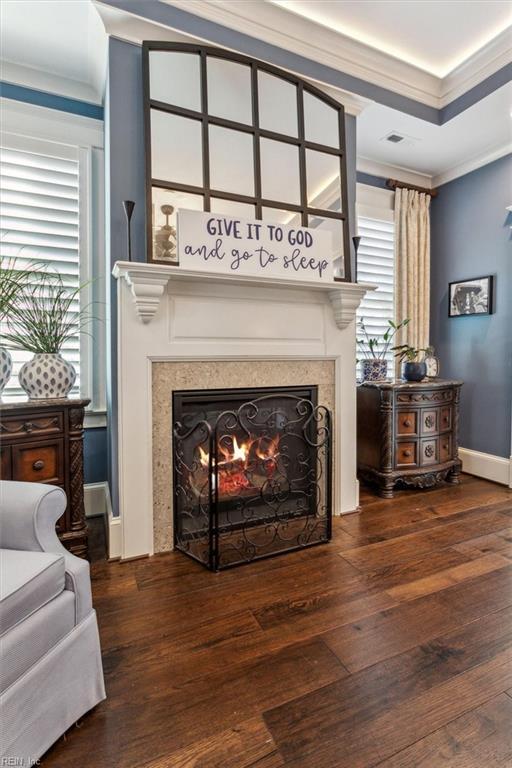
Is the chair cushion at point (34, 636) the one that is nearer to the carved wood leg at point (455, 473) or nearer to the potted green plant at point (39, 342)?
the potted green plant at point (39, 342)

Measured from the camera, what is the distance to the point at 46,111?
2.46 m

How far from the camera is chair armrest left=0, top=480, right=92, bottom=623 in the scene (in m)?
1.20

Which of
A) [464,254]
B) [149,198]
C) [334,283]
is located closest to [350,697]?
[334,283]

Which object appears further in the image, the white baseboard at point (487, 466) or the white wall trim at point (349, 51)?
the white baseboard at point (487, 466)

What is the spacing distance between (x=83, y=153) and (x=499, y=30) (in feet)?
Answer: 9.13

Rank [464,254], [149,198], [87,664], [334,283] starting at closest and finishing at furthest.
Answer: [87,664]
[149,198]
[334,283]
[464,254]

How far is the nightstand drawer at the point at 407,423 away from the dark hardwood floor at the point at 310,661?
999mm

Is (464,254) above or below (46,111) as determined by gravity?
below

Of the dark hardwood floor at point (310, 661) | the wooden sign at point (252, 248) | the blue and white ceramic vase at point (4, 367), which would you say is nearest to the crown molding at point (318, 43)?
the wooden sign at point (252, 248)

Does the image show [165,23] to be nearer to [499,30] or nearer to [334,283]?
[334,283]

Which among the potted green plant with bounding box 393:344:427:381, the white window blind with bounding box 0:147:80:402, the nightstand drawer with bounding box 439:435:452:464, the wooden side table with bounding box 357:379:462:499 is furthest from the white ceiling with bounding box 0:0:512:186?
the nightstand drawer with bounding box 439:435:452:464

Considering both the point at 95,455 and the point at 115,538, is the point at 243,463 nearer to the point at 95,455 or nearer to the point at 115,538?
the point at 115,538

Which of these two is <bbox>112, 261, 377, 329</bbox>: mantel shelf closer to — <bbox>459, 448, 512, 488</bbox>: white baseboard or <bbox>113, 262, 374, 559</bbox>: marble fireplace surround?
<bbox>113, 262, 374, 559</bbox>: marble fireplace surround

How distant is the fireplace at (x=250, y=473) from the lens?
7.28 ft
